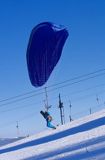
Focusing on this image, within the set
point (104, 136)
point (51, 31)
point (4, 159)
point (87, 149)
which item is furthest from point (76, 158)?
point (51, 31)

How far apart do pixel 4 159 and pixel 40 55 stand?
19.7 ft

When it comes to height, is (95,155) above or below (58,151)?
below

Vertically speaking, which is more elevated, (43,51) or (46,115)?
(43,51)

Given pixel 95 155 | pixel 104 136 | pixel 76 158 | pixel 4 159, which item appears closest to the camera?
pixel 95 155

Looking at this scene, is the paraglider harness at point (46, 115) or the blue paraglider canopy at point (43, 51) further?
the blue paraglider canopy at point (43, 51)

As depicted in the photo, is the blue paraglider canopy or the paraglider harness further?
the blue paraglider canopy

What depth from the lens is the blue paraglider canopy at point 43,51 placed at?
1742cm

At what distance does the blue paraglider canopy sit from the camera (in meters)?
17.4

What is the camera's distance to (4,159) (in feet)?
44.0

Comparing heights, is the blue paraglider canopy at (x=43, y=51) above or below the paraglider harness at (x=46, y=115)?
above

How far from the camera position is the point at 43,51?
18.2 m

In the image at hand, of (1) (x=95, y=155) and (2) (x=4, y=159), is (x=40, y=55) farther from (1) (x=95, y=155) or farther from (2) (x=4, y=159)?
(1) (x=95, y=155)

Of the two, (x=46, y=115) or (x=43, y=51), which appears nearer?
(x=46, y=115)

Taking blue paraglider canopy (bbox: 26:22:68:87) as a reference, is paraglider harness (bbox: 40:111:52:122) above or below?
below
